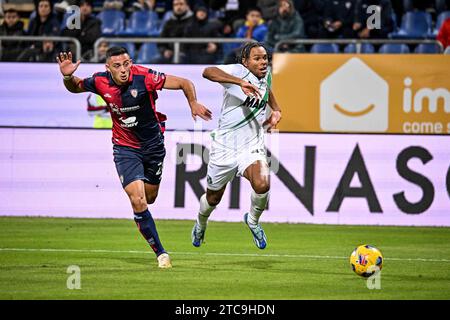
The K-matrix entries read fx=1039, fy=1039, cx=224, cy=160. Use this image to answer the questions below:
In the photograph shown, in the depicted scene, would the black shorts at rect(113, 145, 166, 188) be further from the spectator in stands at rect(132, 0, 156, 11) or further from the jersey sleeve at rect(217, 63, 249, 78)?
the spectator in stands at rect(132, 0, 156, 11)

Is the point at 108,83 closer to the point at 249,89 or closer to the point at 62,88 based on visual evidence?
the point at 249,89

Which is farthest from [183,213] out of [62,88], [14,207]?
[62,88]

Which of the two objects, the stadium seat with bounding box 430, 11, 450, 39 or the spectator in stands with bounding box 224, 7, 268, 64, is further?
the stadium seat with bounding box 430, 11, 450, 39

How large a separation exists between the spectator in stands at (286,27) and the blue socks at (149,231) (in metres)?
9.50

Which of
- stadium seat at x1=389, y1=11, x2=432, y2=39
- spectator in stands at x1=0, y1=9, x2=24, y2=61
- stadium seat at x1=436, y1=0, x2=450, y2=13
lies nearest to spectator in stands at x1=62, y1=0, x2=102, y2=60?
spectator in stands at x1=0, y1=9, x2=24, y2=61

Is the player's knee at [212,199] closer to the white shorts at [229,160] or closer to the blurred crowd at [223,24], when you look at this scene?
the white shorts at [229,160]

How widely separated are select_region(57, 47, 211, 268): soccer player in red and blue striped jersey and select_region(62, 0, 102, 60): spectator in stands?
351 inches

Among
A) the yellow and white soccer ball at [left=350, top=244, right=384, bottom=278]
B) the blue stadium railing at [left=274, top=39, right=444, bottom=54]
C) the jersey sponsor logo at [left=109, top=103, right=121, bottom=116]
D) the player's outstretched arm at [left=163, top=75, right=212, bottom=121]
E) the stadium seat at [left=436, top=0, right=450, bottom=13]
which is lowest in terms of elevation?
the yellow and white soccer ball at [left=350, top=244, right=384, bottom=278]

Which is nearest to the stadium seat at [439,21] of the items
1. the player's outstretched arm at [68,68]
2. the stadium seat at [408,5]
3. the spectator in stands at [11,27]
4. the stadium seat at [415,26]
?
the stadium seat at [415,26]

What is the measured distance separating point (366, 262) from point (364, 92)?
9419 mm

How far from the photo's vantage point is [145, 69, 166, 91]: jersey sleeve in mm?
12391

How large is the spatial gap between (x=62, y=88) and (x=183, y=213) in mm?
4489

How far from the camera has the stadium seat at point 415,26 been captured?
22.4 metres

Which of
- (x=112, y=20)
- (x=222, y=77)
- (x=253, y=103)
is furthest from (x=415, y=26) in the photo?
(x=222, y=77)
